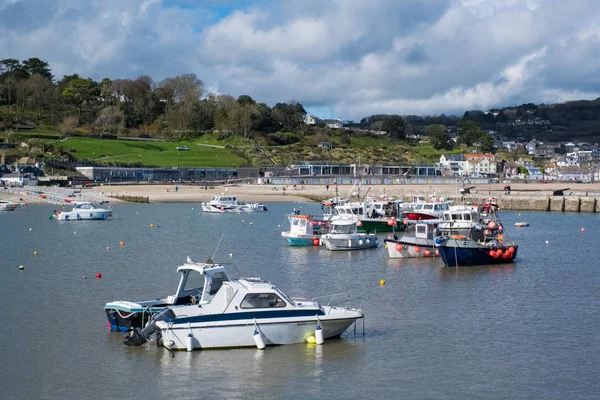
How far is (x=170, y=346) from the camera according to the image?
73.5 feet

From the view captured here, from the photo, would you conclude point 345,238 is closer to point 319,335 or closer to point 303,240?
point 303,240

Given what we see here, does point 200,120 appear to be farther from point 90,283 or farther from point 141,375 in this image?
point 141,375

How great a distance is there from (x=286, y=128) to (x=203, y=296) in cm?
16844

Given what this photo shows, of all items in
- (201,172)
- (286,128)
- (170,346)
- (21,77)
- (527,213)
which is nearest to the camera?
(170,346)

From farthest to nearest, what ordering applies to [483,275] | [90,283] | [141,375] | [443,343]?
[483,275]
[90,283]
[443,343]
[141,375]

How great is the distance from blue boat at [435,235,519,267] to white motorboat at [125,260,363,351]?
16685 millimetres

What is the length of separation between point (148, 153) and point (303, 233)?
3964 inches

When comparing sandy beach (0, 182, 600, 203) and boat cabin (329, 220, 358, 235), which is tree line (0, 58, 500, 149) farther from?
boat cabin (329, 220, 358, 235)

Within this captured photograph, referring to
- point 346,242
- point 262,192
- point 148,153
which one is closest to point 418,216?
point 346,242

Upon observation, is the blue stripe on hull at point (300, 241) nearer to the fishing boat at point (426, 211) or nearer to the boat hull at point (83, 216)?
the fishing boat at point (426, 211)

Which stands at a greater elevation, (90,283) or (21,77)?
(21,77)

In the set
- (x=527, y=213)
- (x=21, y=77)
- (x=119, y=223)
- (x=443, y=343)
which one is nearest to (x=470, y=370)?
(x=443, y=343)

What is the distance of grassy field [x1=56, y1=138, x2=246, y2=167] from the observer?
136 m

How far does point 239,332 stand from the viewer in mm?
22188
